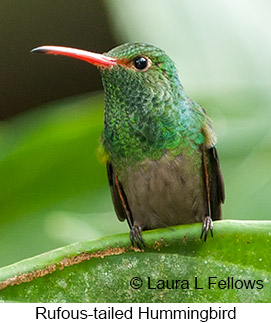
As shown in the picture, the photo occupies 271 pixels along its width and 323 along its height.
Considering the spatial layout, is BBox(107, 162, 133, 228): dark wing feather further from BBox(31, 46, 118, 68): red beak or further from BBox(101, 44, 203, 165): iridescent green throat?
BBox(31, 46, 118, 68): red beak

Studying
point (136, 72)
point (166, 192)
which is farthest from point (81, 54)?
point (166, 192)

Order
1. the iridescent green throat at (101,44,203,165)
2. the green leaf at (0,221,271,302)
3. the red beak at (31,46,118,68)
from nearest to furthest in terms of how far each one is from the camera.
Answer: the green leaf at (0,221,271,302) → the red beak at (31,46,118,68) → the iridescent green throat at (101,44,203,165)

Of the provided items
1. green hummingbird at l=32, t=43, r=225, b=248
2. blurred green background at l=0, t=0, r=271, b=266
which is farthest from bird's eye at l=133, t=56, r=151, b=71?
blurred green background at l=0, t=0, r=271, b=266

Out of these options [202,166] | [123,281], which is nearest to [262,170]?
[202,166]

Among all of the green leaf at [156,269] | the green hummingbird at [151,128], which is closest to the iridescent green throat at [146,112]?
the green hummingbird at [151,128]

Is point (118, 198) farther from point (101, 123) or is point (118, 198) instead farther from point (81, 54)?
point (81, 54)

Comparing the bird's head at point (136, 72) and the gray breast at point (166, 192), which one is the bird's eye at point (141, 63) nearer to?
the bird's head at point (136, 72)
